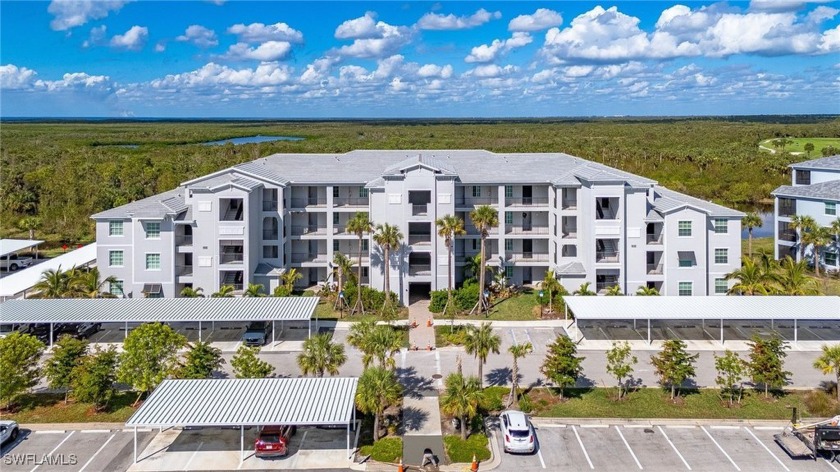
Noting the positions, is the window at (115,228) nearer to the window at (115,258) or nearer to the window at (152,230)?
the window at (115,258)

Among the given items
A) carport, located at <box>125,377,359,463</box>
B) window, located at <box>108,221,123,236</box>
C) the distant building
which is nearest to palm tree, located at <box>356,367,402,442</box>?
carport, located at <box>125,377,359,463</box>

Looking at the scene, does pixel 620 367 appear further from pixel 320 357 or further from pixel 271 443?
pixel 271 443

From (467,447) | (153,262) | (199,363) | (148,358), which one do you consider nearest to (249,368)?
(199,363)

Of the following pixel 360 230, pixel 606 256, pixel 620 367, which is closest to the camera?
pixel 620 367

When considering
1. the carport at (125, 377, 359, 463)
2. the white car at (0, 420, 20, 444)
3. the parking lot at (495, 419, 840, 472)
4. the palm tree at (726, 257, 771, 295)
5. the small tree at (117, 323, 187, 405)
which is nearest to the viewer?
the carport at (125, 377, 359, 463)

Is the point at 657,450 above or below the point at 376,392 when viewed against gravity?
below

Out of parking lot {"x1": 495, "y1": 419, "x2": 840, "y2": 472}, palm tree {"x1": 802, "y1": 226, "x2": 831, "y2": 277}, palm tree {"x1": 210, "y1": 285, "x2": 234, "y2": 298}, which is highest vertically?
palm tree {"x1": 802, "y1": 226, "x2": 831, "y2": 277}

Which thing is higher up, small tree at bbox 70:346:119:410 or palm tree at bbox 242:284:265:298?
palm tree at bbox 242:284:265:298

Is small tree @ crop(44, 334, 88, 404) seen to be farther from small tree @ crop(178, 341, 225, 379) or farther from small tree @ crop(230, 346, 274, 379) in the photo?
small tree @ crop(230, 346, 274, 379)

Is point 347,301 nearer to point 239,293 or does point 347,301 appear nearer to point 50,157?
point 239,293
